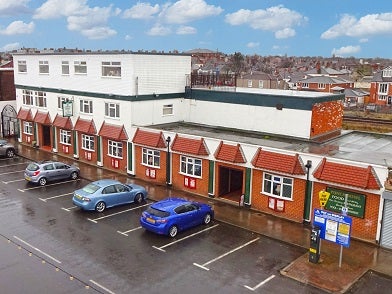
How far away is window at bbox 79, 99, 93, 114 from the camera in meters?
32.2

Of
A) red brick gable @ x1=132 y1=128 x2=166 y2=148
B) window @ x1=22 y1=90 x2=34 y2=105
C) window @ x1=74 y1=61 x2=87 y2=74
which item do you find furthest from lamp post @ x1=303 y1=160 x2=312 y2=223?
window @ x1=22 y1=90 x2=34 y2=105

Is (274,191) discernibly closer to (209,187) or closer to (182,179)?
(209,187)

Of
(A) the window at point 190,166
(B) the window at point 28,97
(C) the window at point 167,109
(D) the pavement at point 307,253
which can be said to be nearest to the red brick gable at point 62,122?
(B) the window at point 28,97

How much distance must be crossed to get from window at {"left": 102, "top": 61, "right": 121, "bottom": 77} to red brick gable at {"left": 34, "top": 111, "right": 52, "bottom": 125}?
8.85 m

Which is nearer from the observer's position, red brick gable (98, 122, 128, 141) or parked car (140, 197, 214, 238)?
parked car (140, 197, 214, 238)

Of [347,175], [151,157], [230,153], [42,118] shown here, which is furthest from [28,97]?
[347,175]

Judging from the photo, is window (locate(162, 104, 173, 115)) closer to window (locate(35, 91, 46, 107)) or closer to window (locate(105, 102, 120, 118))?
window (locate(105, 102, 120, 118))

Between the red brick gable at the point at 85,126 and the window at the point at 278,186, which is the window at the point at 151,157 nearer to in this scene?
the red brick gable at the point at 85,126

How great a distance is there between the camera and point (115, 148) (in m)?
30.6

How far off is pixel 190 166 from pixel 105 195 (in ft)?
18.5

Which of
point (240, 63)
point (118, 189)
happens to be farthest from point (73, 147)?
point (240, 63)

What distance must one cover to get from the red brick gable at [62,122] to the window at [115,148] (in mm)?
4977

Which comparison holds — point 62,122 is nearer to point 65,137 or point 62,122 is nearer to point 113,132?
point 65,137

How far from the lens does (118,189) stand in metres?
23.2
